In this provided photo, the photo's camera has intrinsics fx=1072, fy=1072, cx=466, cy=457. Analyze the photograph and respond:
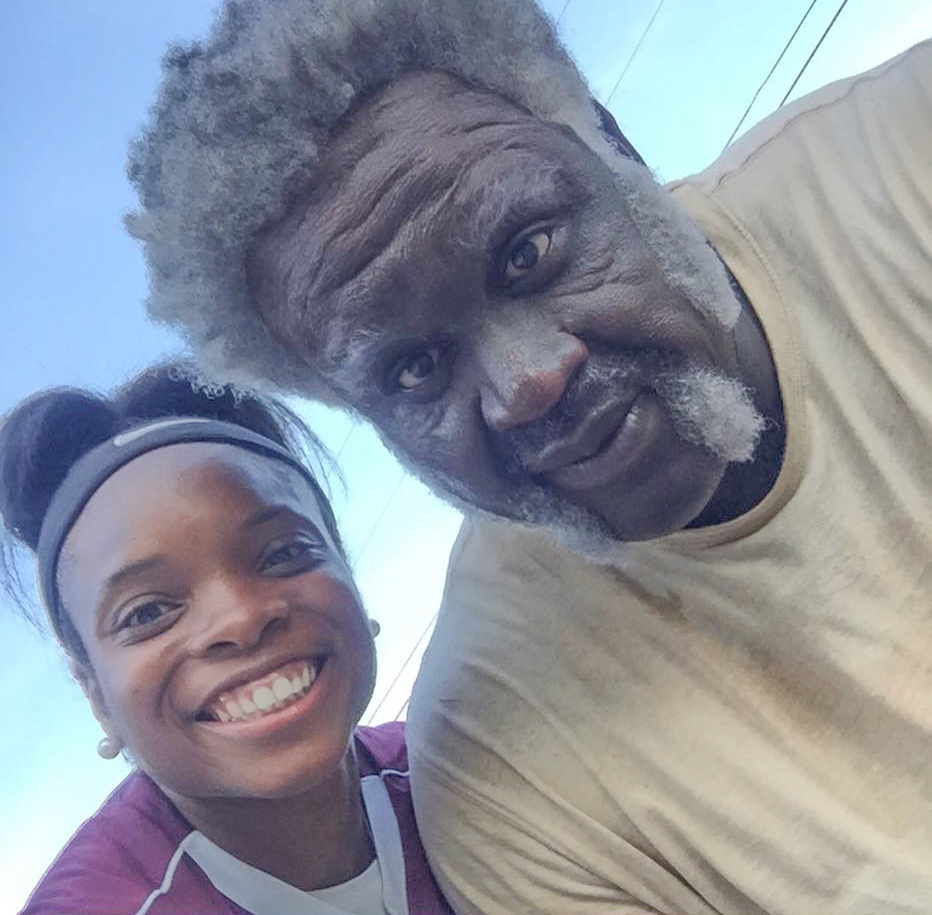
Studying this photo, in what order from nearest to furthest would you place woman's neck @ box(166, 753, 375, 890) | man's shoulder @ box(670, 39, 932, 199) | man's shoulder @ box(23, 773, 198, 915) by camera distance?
1. man's shoulder @ box(23, 773, 198, 915)
2. woman's neck @ box(166, 753, 375, 890)
3. man's shoulder @ box(670, 39, 932, 199)

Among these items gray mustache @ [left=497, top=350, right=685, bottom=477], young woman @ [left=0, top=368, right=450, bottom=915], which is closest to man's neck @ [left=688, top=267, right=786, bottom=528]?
gray mustache @ [left=497, top=350, right=685, bottom=477]

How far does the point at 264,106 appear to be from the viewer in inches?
32.2

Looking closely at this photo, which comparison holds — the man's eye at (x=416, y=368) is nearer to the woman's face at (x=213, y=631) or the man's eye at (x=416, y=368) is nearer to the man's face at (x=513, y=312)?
the man's face at (x=513, y=312)

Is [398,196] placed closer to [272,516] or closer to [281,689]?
[272,516]

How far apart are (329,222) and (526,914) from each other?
0.60 m

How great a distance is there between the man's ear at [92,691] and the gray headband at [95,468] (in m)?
0.03

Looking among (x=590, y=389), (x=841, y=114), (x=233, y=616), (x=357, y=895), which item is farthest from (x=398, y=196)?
(x=357, y=895)

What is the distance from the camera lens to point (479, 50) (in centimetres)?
88

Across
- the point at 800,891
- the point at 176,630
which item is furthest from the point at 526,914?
the point at 176,630

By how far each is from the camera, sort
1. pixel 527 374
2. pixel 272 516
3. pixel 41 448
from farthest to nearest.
A: pixel 41 448 < pixel 272 516 < pixel 527 374

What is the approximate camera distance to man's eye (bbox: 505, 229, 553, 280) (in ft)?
2.67

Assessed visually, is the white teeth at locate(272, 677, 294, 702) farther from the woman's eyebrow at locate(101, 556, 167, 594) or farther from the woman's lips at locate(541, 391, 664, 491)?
the woman's lips at locate(541, 391, 664, 491)

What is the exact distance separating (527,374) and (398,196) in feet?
0.56

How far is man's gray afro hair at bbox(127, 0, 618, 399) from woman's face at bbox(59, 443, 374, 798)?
0.14m
